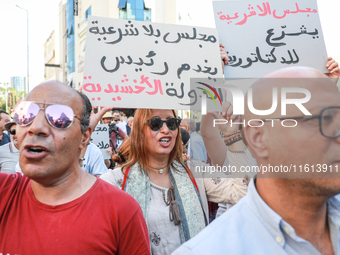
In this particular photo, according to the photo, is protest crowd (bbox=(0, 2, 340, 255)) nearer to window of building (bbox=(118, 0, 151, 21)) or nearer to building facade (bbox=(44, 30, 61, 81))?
window of building (bbox=(118, 0, 151, 21))

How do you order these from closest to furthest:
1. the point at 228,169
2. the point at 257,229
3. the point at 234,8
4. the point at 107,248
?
the point at 257,229, the point at 107,248, the point at 228,169, the point at 234,8

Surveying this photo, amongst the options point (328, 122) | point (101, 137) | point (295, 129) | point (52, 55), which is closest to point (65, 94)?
point (295, 129)

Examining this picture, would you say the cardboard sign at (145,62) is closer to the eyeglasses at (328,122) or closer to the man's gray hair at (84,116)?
the man's gray hair at (84,116)

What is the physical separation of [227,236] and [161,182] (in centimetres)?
126

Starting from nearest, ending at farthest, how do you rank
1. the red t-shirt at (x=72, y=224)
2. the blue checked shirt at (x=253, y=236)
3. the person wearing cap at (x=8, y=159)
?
1. the blue checked shirt at (x=253, y=236)
2. the red t-shirt at (x=72, y=224)
3. the person wearing cap at (x=8, y=159)

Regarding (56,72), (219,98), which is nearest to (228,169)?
(219,98)

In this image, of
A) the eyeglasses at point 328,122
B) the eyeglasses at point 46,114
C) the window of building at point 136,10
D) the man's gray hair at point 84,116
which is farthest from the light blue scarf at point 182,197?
the window of building at point 136,10

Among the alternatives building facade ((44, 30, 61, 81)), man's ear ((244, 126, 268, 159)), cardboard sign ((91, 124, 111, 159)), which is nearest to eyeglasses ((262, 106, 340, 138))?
man's ear ((244, 126, 268, 159))

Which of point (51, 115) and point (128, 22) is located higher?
point (128, 22)

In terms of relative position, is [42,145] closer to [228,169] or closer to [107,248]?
[107,248]

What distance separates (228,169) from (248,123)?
1.13m

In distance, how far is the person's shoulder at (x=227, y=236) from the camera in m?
1.14

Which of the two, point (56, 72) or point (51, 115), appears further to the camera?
point (56, 72)

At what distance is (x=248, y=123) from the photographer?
1337mm
